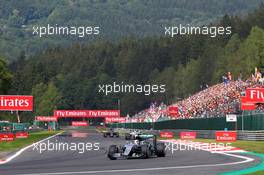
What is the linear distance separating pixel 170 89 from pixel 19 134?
90054 mm

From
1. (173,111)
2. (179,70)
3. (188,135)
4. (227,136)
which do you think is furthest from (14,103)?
(179,70)

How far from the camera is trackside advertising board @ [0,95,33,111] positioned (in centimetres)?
3391

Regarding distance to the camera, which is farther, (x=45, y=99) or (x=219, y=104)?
(x=45, y=99)

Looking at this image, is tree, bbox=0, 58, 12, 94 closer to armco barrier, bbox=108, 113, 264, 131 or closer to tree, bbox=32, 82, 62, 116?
armco barrier, bbox=108, 113, 264, 131

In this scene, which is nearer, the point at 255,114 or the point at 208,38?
the point at 255,114

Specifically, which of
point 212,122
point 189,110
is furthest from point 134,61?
point 212,122

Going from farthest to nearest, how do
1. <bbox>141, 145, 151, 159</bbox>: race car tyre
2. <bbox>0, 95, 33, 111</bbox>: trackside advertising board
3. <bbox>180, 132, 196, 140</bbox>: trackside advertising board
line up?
<bbox>180, 132, 196, 140</bbox>: trackside advertising board → <bbox>0, 95, 33, 111</bbox>: trackside advertising board → <bbox>141, 145, 151, 159</bbox>: race car tyre

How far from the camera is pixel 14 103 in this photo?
34562mm

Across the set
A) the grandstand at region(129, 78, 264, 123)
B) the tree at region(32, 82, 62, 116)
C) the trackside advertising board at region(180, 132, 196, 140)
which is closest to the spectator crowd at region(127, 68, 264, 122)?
the grandstand at region(129, 78, 264, 123)

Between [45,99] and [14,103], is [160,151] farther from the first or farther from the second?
[45,99]

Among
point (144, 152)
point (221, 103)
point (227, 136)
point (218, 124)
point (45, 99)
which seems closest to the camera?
point (144, 152)

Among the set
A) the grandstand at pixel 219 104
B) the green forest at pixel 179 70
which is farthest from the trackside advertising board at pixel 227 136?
the green forest at pixel 179 70

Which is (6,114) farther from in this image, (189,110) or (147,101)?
(189,110)

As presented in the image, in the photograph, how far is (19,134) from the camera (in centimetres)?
6862
